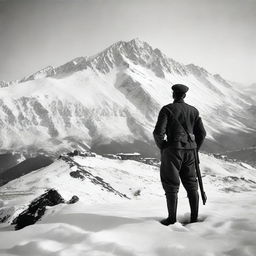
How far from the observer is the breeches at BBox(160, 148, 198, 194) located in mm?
7176

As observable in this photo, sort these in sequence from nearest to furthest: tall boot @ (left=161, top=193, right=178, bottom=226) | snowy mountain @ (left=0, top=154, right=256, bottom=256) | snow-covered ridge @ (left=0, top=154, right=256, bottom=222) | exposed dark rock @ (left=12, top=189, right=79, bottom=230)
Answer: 1. snowy mountain @ (left=0, top=154, right=256, bottom=256)
2. tall boot @ (left=161, top=193, right=178, bottom=226)
3. exposed dark rock @ (left=12, top=189, right=79, bottom=230)
4. snow-covered ridge @ (left=0, top=154, right=256, bottom=222)

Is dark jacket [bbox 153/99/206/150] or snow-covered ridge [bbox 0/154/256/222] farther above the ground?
dark jacket [bbox 153/99/206/150]

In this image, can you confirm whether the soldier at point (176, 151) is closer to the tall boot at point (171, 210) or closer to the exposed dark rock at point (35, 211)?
the tall boot at point (171, 210)

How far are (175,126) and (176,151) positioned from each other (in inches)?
22.1

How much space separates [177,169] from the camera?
726 cm

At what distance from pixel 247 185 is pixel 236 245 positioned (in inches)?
5742

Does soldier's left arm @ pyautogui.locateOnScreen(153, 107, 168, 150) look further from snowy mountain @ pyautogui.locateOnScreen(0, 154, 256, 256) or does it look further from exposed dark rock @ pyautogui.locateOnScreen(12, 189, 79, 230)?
exposed dark rock @ pyautogui.locateOnScreen(12, 189, 79, 230)

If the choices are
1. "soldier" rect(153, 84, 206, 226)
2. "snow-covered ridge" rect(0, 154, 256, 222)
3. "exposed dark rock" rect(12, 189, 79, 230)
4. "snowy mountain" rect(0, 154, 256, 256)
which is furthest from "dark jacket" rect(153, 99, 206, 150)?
"snow-covered ridge" rect(0, 154, 256, 222)

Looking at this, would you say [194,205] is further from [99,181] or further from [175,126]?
[99,181]

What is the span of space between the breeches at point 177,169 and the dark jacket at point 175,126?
153 millimetres

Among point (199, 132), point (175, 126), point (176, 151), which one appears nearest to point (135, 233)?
point (176, 151)

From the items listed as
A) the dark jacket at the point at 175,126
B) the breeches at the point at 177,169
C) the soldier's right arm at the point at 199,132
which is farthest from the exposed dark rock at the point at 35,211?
the soldier's right arm at the point at 199,132

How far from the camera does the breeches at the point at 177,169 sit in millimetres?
7176

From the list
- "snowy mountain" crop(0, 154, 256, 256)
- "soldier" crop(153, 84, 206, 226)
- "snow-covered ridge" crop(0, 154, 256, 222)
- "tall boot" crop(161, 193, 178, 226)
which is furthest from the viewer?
"snow-covered ridge" crop(0, 154, 256, 222)
